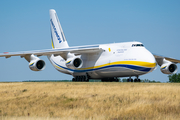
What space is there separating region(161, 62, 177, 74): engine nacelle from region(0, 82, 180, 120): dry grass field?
1183 cm

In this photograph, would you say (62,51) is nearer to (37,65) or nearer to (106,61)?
(37,65)

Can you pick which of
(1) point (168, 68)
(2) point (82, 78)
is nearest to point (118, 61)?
(1) point (168, 68)

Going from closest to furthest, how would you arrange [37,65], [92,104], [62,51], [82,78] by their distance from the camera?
[92,104]
[37,65]
[62,51]
[82,78]

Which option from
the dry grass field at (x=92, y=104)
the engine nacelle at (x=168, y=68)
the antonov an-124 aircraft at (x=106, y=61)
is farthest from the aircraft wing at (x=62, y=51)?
the dry grass field at (x=92, y=104)

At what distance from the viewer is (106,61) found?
28438 mm

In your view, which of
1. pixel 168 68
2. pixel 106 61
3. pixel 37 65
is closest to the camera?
pixel 106 61

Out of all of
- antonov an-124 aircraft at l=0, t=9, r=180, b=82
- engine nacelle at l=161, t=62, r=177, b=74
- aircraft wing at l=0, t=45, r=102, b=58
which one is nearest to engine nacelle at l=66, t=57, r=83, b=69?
antonov an-124 aircraft at l=0, t=9, r=180, b=82

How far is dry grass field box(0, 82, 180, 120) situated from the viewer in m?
12.9

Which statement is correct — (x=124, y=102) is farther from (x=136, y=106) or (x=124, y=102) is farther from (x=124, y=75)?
(x=124, y=75)

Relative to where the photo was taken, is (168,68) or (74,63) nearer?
(168,68)

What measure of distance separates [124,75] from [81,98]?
1173 cm

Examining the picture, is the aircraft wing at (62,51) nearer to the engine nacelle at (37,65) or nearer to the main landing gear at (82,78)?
the engine nacelle at (37,65)

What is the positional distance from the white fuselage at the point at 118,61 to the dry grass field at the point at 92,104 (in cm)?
741

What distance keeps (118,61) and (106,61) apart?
68.3 inches
